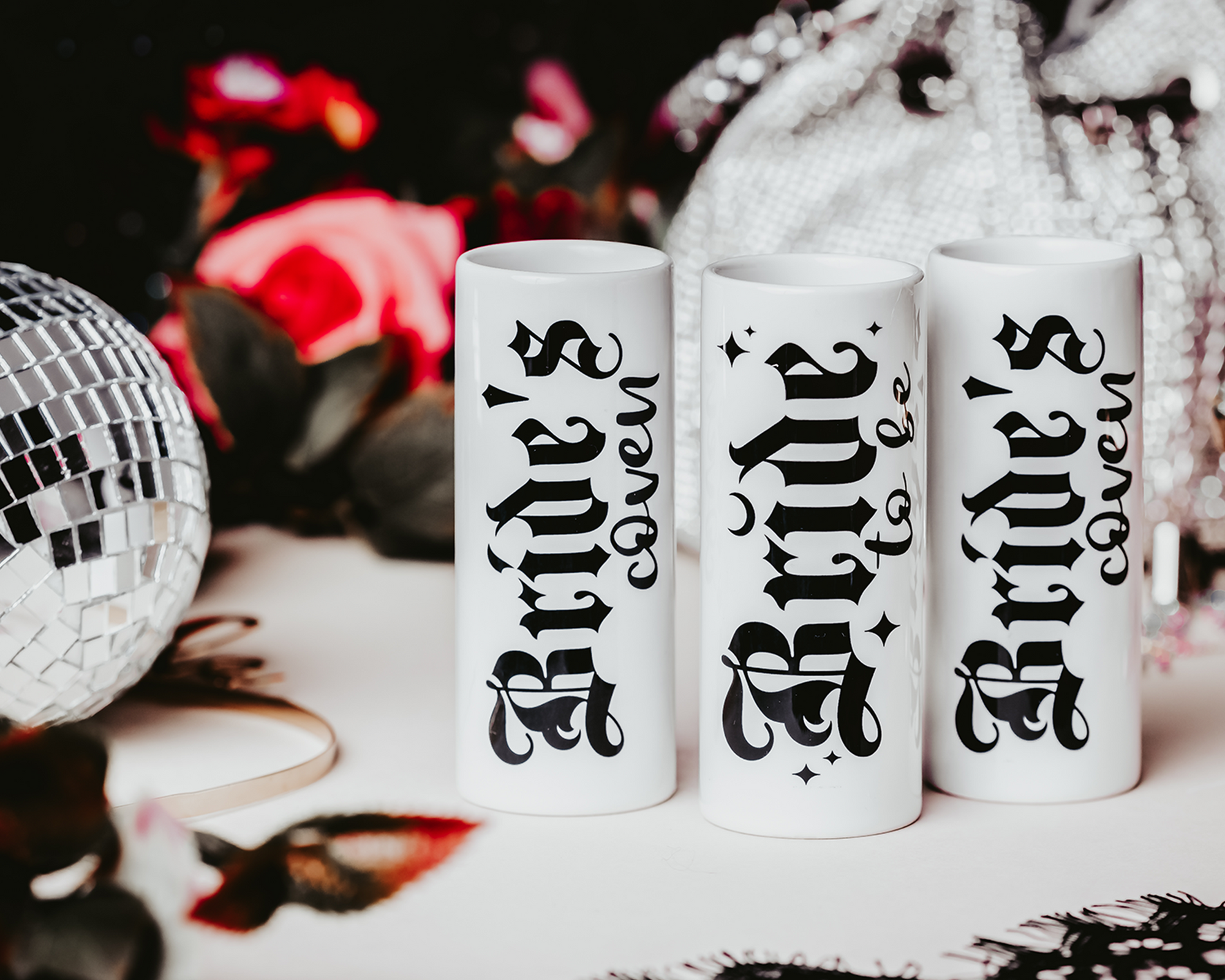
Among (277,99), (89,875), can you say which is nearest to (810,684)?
(89,875)

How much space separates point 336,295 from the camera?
73 centimetres

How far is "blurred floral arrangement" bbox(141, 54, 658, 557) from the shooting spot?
2.26 feet

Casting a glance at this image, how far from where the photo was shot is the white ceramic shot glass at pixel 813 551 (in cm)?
45

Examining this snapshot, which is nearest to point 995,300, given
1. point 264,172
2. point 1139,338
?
point 1139,338

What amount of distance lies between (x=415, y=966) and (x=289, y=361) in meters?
0.36

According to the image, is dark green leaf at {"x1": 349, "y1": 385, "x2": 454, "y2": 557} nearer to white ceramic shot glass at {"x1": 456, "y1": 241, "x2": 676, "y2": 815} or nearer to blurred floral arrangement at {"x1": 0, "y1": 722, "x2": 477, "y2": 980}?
white ceramic shot glass at {"x1": 456, "y1": 241, "x2": 676, "y2": 815}

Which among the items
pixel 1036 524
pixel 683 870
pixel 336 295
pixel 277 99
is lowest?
pixel 683 870

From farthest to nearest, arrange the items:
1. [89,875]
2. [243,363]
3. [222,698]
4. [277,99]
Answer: [277,99] → [243,363] → [222,698] → [89,875]

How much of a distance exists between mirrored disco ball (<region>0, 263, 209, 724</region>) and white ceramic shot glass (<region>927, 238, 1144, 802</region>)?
25 cm

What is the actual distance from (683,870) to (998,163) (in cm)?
37

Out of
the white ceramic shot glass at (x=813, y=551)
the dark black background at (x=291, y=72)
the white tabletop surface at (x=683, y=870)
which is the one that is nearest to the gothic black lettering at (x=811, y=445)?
the white ceramic shot glass at (x=813, y=551)

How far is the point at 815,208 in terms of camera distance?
0.71 meters

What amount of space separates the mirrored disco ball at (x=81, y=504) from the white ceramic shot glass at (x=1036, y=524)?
25 centimetres

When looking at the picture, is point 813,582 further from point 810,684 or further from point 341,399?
point 341,399
